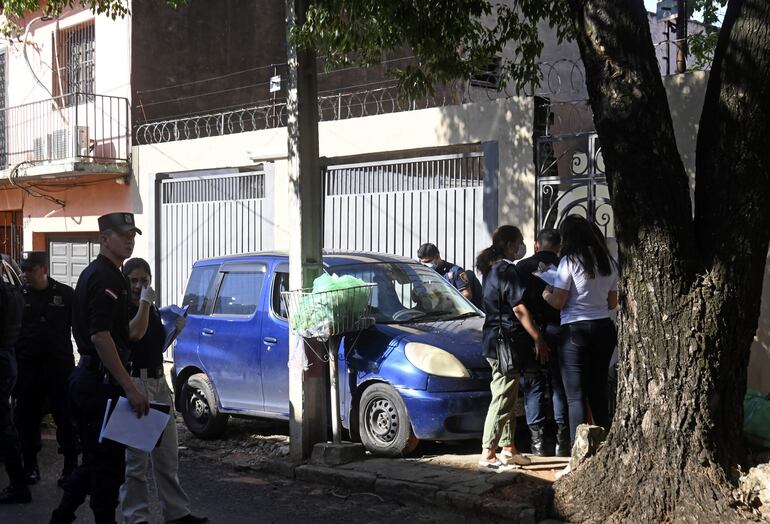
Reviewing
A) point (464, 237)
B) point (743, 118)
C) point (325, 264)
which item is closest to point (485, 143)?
point (464, 237)

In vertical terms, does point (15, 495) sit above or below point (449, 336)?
below

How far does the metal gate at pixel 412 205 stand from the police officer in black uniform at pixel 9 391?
18.6ft

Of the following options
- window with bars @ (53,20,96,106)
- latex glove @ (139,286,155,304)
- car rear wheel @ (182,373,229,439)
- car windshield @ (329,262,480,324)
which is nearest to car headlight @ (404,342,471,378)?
car windshield @ (329,262,480,324)

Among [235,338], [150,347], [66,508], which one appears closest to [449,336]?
[235,338]

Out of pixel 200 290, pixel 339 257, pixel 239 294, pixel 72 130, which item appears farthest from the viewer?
pixel 72 130

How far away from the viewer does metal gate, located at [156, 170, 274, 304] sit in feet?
46.2

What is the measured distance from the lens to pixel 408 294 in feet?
27.7

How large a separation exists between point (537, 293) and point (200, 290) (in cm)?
373

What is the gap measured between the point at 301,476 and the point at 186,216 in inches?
346

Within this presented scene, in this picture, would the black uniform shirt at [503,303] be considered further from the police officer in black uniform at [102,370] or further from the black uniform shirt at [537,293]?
the police officer in black uniform at [102,370]

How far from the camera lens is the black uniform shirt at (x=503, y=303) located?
6.98 meters

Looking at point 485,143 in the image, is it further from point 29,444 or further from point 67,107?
point 67,107

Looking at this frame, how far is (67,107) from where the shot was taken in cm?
1727

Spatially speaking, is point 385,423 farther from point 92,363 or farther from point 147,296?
point 92,363
